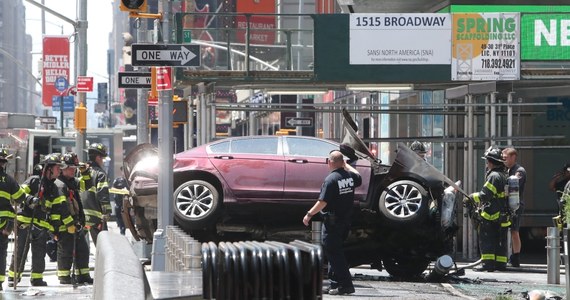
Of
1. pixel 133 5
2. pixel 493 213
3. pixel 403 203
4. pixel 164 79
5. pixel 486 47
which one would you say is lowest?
pixel 493 213

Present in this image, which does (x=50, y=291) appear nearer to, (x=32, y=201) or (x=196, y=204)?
(x=32, y=201)

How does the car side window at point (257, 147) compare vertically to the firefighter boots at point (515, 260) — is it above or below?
above

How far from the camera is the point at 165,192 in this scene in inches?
648

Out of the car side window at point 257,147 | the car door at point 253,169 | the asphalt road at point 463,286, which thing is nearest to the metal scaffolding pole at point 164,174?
the car door at point 253,169

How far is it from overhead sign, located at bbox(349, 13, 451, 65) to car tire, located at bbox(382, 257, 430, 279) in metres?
4.21

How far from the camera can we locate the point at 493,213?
17.9 m

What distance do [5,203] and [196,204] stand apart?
8.51 ft

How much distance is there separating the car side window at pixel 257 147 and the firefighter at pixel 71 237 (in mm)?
2261

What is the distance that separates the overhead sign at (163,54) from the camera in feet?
54.8

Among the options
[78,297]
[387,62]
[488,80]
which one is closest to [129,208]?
[78,297]

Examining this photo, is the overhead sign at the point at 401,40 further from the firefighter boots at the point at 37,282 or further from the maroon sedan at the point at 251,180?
the firefighter boots at the point at 37,282

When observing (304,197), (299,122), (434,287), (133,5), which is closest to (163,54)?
(133,5)

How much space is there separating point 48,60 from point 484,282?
130 feet

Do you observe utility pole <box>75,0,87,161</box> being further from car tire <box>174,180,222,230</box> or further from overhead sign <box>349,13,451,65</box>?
car tire <box>174,180,222,230</box>
